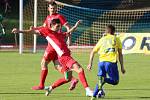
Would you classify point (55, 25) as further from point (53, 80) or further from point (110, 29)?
point (53, 80)

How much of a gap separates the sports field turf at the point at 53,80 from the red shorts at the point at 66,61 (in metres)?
0.62

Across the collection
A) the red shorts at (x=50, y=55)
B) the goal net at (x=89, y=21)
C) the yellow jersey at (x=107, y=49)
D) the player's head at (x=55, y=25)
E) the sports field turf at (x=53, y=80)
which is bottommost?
the goal net at (x=89, y=21)

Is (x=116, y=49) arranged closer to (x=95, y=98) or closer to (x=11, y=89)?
(x=95, y=98)

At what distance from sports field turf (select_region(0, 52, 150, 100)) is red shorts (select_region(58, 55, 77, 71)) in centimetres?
62

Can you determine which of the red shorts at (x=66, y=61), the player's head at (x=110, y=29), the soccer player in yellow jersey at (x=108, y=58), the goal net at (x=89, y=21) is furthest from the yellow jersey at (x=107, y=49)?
the goal net at (x=89, y=21)

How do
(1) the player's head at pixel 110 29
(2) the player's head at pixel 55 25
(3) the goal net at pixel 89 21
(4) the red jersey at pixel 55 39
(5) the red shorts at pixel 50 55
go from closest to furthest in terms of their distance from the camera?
1. (1) the player's head at pixel 110 29
2. (2) the player's head at pixel 55 25
3. (4) the red jersey at pixel 55 39
4. (5) the red shorts at pixel 50 55
5. (3) the goal net at pixel 89 21

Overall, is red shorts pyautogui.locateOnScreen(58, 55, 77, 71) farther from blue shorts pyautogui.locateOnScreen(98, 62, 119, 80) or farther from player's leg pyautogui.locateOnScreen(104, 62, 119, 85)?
player's leg pyautogui.locateOnScreen(104, 62, 119, 85)

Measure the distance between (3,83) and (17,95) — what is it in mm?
2718

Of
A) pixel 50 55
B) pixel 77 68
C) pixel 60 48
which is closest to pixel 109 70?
pixel 77 68

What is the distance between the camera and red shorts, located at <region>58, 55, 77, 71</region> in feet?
41.7

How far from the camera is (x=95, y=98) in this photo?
12305 mm

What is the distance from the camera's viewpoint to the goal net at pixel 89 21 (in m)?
34.9

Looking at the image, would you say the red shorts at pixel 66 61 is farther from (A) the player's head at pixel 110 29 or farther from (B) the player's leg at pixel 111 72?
(A) the player's head at pixel 110 29

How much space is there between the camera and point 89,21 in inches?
1576
